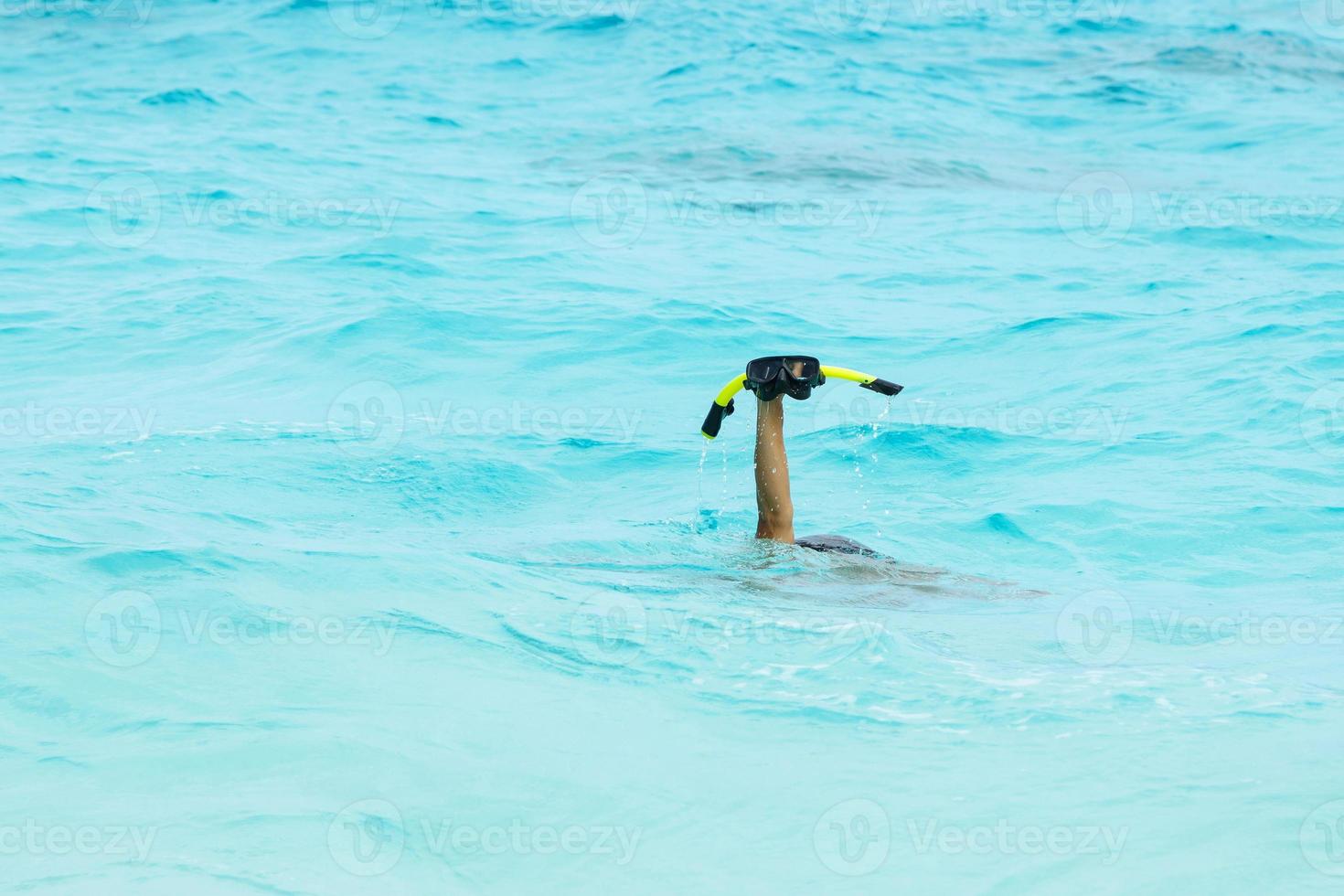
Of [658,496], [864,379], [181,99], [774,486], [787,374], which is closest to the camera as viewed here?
[787,374]

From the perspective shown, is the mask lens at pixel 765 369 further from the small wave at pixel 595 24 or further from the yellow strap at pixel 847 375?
the small wave at pixel 595 24

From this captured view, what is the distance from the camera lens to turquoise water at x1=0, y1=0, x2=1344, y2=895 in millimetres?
4238

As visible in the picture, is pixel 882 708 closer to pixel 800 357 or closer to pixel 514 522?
pixel 800 357

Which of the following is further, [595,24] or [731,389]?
[595,24]

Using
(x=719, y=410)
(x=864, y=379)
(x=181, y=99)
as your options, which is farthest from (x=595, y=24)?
(x=864, y=379)

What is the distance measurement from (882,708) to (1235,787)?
1149 millimetres

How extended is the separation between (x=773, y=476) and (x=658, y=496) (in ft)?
5.87

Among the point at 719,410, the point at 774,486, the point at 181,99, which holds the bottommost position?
the point at 774,486

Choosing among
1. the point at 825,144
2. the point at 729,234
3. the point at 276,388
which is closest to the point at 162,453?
the point at 276,388

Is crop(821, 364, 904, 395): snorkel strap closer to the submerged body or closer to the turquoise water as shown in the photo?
the submerged body

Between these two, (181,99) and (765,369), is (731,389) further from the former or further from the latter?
(181,99)

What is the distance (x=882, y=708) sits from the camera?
16.3ft

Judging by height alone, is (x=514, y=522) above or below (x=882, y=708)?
below

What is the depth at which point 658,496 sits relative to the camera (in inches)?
328
